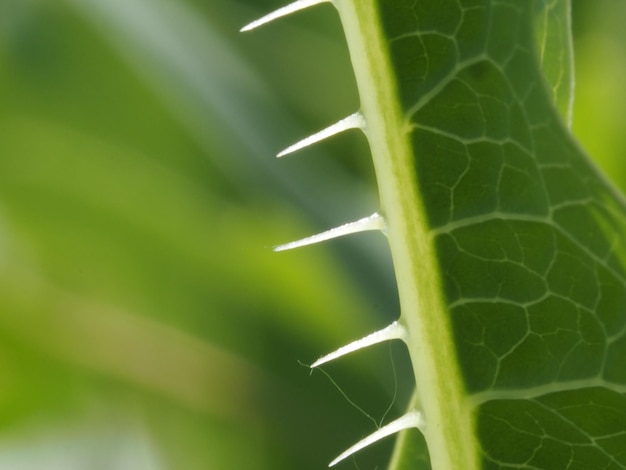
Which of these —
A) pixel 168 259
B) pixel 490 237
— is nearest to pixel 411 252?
pixel 490 237

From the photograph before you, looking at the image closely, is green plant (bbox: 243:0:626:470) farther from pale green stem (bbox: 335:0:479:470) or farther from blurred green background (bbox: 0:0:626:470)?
blurred green background (bbox: 0:0:626:470)

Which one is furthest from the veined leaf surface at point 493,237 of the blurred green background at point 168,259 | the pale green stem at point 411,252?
the blurred green background at point 168,259

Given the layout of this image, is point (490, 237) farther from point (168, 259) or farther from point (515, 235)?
point (168, 259)

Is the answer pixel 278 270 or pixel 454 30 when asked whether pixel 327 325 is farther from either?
pixel 454 30

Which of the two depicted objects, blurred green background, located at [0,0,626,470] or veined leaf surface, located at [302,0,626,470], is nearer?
veined leaf surface, located at [302,0,626,470]

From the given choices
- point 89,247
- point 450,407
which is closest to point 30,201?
point 89,247

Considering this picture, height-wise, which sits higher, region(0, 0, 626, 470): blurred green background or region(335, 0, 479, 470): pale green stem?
region(0, 0, 626, 470): blurred green background

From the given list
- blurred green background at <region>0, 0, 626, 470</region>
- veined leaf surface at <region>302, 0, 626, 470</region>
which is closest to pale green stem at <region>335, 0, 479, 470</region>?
veined leaf surface at <region>302, 0, 626, 470</region>
